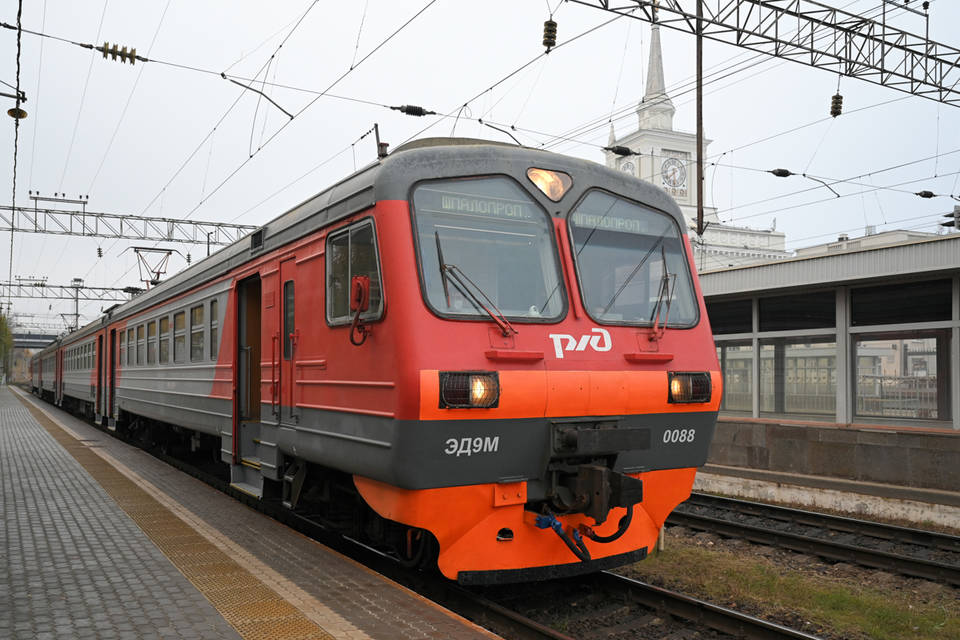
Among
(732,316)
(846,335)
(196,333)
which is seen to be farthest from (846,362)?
(196,333)

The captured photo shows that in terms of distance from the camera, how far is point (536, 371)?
545cm

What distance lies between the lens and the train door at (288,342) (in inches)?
275

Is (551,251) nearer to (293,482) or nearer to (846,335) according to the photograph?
(293,482)

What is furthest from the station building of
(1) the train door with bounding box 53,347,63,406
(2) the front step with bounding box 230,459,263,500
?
(1) the train door with bounding box 53,347,63,406

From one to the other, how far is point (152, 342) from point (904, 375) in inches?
481

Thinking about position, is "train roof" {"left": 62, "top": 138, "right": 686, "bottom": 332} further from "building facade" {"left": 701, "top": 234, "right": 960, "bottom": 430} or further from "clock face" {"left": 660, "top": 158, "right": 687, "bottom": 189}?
"clock face" {"left": 660, "top": 158, "right": 687, "bottom": 189}

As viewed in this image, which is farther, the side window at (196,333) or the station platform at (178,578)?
the side window at (196,333)

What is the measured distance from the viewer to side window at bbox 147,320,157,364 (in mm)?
13195

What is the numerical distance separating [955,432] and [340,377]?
30.7ft

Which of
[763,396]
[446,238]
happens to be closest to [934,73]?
[763,396]

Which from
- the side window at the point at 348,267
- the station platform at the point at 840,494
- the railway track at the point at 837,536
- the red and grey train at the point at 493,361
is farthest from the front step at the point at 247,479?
the station platform at the point at 840,494

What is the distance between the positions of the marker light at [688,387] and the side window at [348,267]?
238cm

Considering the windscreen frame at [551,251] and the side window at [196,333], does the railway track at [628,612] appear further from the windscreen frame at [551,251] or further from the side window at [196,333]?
the side window at [196,333]

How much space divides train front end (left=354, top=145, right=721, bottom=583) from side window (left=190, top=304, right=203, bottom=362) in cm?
531
